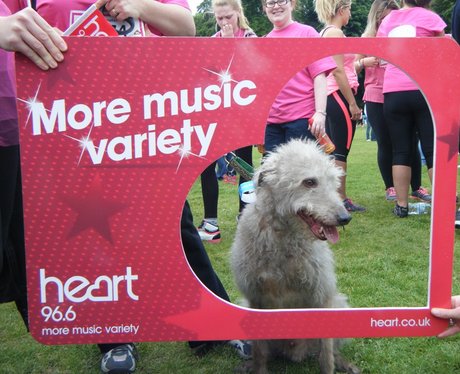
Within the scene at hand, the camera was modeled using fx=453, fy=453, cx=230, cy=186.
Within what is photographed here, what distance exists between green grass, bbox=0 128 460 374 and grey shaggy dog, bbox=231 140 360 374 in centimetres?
41

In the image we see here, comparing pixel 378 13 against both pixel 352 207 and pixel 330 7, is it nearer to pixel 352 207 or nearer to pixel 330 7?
pixel 330 7

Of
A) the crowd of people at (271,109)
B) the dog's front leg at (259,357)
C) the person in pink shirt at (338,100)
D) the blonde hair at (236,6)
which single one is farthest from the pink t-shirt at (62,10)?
the person in pink shirt at (338,100)

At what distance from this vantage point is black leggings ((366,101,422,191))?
516 cm

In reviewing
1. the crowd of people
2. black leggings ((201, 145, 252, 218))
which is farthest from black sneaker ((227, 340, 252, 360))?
black leggings ((201, 145, 252, 218))

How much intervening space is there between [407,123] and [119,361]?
3.42 metres

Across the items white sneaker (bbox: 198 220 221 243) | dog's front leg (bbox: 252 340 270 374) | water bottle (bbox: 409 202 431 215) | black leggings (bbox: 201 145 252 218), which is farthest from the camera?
water bottle (bbox: 409 202 431 215)

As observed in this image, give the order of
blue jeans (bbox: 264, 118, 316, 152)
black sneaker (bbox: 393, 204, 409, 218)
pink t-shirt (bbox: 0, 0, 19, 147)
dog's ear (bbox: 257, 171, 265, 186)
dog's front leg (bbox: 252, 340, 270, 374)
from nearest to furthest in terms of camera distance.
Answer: pink t-shirt (bbox: 0, 0, 19, 147)
dog's ear (bbox: 257, 171, 265, 186)
dog's front leg (bbox: 252, 340, 270, 374)
blue jeans (bbox: 264, 118, 316, 152)
black sneaker (bbox: 393, 204, 409, 218)

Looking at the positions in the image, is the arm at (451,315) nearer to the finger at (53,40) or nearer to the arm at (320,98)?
the arm at (320,98)

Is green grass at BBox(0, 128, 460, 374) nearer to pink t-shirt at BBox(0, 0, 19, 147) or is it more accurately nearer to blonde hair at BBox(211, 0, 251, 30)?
pink t-shirt at BBox(0, 0, 19, 147)

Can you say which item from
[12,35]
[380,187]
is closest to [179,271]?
[12,35]

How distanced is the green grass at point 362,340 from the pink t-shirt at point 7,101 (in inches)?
47.8

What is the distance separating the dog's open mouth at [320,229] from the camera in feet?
6.25

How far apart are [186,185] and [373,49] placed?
714 mm

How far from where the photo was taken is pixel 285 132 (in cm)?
259
